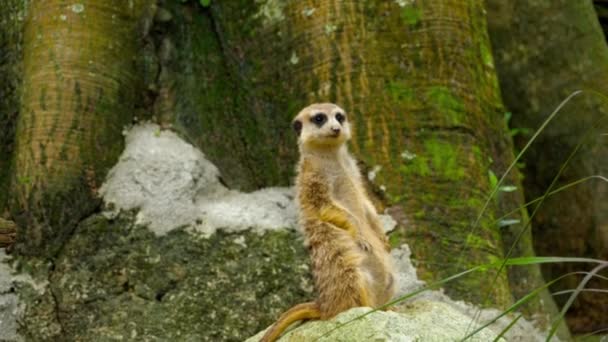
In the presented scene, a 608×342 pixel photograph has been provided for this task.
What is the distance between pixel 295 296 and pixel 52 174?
3.83ft

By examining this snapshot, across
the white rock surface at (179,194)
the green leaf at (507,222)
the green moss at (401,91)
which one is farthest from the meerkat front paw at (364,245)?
the green leaf at (507,222)

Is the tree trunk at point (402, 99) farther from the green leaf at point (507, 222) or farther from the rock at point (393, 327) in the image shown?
the rock at point (393, 327)

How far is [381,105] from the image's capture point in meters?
3.91

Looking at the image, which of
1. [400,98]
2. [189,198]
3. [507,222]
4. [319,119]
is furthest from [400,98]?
[189,198]

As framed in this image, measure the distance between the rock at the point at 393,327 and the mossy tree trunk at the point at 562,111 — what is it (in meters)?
2.19

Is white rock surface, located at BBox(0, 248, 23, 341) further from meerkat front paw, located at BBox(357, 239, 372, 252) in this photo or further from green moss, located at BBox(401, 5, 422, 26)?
green moss, located at BBox(401, 5, 422, 26)

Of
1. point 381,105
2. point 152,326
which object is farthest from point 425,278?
point 152,326

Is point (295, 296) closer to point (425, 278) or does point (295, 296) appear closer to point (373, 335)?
point (425, 278)

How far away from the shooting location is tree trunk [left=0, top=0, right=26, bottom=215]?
4184mm

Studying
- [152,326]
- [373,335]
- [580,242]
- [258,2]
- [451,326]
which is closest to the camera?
[373,335]

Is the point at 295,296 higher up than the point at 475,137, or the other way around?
the point at 475,137

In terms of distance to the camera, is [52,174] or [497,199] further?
[497,199]

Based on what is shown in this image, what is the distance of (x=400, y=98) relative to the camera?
12.9ft

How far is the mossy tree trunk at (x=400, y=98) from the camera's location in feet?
12.4
